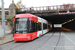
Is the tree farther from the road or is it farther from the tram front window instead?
the road

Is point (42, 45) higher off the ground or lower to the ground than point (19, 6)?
lower

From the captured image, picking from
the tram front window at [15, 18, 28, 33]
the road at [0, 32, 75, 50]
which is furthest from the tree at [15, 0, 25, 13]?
the road at [0, 32, 75, 50]

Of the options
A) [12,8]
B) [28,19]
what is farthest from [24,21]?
[12,8]

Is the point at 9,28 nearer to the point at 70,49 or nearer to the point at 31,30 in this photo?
the point at 31,30

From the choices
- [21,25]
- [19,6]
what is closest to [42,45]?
[21,25]

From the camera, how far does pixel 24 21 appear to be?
1259 centimetres

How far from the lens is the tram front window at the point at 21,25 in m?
12.4

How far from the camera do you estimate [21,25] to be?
40.9 ft

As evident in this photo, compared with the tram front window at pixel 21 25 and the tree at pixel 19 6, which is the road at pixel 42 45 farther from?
the tree at pixel 19 6

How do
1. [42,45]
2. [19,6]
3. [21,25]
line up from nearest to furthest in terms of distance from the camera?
[42,45] < [21,25] < [19,6]

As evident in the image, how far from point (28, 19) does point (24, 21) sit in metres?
0.50

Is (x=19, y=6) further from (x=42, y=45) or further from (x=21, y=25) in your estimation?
(x=42, y=45)

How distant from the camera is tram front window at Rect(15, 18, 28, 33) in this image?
12.4 m

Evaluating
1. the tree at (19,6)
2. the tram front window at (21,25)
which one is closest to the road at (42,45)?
the tram front window at (21,25)
